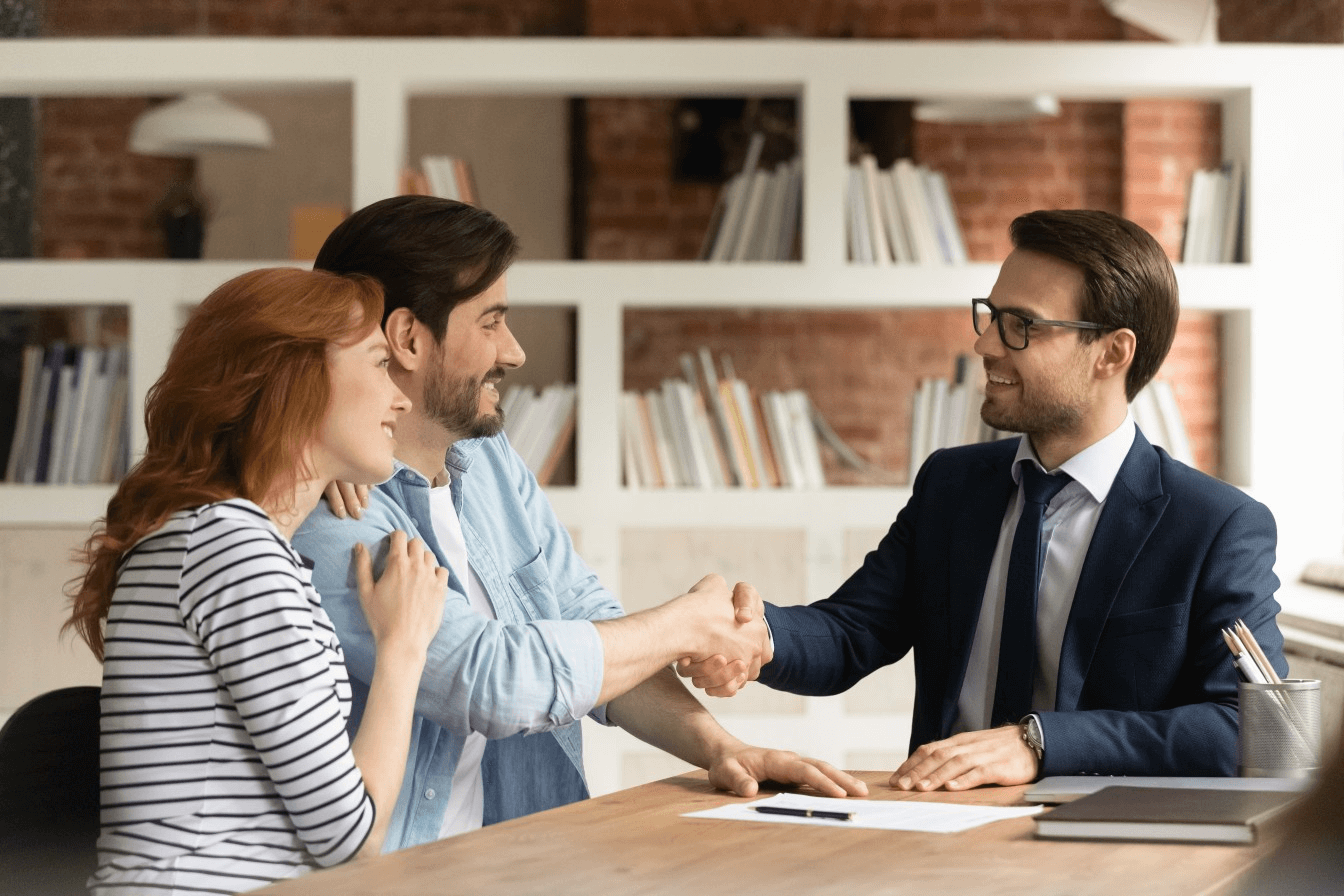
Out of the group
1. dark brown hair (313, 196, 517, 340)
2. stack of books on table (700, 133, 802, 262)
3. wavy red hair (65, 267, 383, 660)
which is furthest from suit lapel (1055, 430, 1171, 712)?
stack of books on table (700, 133, 802, 262)

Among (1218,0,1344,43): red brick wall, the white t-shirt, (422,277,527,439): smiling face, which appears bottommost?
the white t-shirt

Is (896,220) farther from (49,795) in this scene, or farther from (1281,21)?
(49,795)

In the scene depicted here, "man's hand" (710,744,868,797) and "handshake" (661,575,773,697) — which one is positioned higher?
"handshake" (661,575,773,697)

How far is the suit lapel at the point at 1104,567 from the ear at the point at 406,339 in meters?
0.96

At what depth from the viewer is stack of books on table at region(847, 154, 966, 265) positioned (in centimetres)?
380

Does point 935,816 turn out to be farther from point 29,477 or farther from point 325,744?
point 29,477

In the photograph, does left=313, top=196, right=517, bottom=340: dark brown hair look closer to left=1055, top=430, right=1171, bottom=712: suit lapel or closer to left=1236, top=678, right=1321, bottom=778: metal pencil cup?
left=1055, top=430, right=1171, bottom=712: suit lapel

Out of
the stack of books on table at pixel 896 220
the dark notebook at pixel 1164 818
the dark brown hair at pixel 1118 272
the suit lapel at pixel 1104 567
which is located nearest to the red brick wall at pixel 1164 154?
the stack of books on table at pixel 896 220

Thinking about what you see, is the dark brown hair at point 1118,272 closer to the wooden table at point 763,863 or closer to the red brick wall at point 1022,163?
the wooden table at point 763,863

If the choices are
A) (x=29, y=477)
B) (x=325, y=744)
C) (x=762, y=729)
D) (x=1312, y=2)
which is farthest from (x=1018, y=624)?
(x=1312, y=2)

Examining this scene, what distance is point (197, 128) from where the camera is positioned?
528 centimetres

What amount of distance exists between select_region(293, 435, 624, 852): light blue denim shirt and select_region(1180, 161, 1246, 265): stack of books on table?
2.31m

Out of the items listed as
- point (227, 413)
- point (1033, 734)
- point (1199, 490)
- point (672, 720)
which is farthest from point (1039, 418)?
point (227, 413)

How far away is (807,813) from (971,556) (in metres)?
0.72
